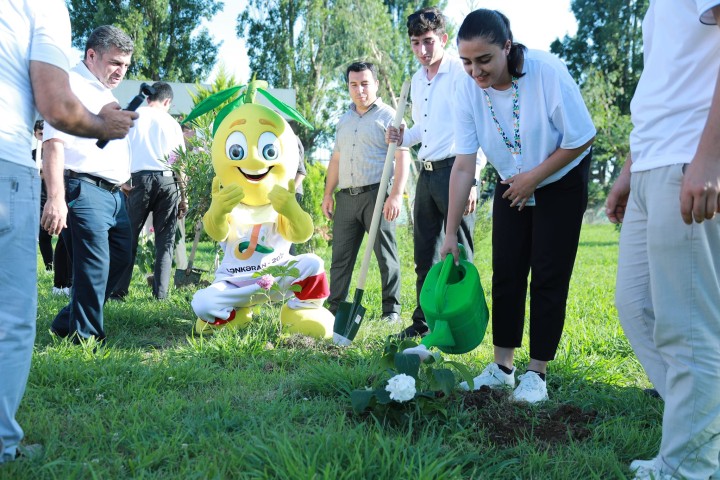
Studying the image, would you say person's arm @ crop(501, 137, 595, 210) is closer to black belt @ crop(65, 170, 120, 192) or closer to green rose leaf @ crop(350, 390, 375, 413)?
green rose leaf @ crop(350, 390, 375, 413)

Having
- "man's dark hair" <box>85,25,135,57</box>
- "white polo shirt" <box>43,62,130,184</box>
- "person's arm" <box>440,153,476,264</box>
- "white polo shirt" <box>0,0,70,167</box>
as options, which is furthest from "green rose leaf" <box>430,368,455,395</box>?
"man's dark hair" <box>85,25,135,57</box>

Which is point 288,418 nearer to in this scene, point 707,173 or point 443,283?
point 443,283

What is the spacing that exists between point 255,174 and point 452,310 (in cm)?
205

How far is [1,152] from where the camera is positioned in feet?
7.50

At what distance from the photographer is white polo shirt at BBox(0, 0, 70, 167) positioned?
7.57 feet

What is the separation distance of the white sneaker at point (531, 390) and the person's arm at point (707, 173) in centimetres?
142

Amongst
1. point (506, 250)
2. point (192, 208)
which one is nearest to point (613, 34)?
point (192, 208)

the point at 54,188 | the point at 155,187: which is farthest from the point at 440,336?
the point at 155,187

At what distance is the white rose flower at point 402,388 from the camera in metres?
2.64

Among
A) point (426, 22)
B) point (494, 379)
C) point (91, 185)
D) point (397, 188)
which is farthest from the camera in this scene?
point (397, 188)

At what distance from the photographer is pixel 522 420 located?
9.54ft

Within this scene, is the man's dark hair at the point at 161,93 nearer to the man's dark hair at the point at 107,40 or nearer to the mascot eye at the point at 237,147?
the man's dark hair at the point at 107,40

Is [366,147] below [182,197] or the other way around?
the other way around

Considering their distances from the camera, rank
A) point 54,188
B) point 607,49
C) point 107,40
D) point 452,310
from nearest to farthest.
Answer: point 452,310 → point 54,188 → point 107,40 → point 607,49
